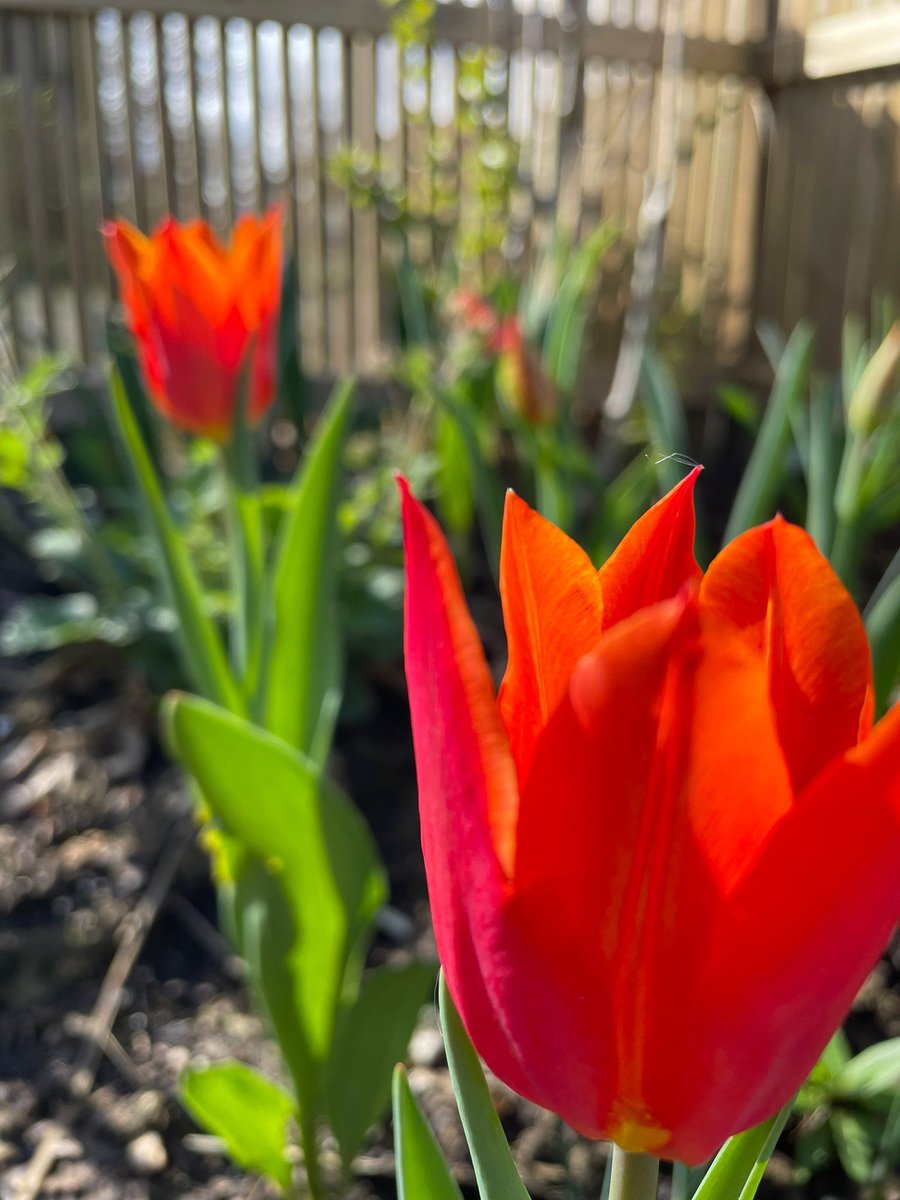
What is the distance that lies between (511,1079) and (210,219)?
3.41 m

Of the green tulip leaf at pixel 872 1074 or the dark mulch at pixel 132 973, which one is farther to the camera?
the dark mulch at pixel 132 973

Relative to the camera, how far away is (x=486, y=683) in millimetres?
236

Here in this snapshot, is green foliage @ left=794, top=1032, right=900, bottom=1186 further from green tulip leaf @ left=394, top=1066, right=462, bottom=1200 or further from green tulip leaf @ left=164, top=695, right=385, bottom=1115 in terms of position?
green tulip leaf @ left=394, top=1066, right=462, bottom=1200

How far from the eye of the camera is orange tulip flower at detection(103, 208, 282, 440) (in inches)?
32.8

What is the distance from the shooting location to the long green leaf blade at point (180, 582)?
0.72 meters

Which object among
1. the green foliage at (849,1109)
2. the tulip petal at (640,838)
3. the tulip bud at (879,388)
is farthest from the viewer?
the tulip bud at (879,388)

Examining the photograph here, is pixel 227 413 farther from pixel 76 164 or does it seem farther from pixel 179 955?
pixel 76 164

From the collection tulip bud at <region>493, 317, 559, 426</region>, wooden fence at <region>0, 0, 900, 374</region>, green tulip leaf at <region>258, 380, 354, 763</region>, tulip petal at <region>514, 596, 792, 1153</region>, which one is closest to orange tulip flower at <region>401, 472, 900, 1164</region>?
tulip petal at <region>514, 596, 792, 1153</region>

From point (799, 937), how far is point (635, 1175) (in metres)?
0.11

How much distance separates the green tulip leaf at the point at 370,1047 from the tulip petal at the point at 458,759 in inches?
19.1

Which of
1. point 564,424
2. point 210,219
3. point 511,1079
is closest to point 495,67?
point 564,424

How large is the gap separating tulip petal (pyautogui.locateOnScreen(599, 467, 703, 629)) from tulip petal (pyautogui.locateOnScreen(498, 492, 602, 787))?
10 millimetres

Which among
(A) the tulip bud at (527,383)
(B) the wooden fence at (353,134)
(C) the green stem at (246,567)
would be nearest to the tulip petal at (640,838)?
(C) the green stem at (246,567)

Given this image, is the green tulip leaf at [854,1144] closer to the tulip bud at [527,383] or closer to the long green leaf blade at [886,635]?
the long green leaf blade at [886,635]
